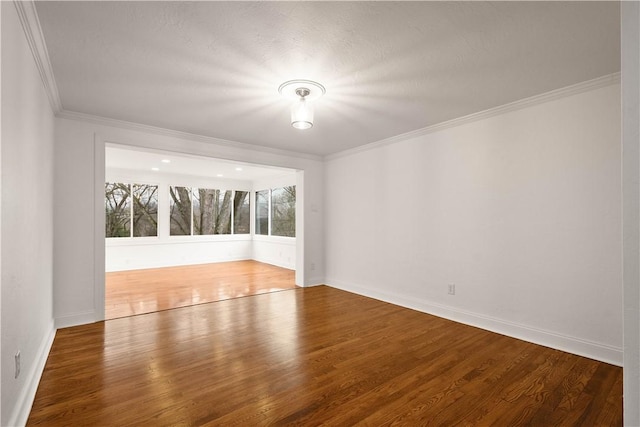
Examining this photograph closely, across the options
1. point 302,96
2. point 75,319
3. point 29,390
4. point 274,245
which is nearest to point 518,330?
point 302,96

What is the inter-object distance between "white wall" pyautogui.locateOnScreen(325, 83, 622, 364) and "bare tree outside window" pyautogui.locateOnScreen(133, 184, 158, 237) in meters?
5.83

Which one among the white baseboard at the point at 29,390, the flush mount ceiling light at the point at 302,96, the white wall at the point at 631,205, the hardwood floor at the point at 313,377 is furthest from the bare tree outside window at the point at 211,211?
the white wall at the point at 631,205

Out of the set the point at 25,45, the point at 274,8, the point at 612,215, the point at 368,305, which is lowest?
the point at 368,305

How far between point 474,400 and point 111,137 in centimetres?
454

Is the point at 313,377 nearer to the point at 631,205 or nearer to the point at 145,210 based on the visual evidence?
the point at 631,205

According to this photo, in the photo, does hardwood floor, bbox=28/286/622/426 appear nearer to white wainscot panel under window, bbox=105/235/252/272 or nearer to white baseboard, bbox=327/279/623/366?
white baseboard, bbox=327/279/623/366

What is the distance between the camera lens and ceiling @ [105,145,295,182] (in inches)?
228

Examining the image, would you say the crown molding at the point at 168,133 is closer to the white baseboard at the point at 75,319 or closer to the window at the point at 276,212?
the white baseboard at the point at 75,319

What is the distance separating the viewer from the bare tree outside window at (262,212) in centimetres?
879

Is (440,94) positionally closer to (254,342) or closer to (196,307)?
(254,342)

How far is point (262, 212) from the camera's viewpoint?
9.02 m

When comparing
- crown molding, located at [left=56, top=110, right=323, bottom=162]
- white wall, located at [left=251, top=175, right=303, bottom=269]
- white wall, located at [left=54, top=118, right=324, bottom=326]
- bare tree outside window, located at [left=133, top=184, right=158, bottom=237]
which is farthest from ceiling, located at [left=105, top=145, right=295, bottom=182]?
white wall, located at [left=54, top=118, right=324, bottom=326]

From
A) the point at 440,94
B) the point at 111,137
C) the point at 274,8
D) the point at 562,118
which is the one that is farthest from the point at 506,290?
the point at 111,137

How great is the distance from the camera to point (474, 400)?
207 centimetres
